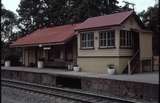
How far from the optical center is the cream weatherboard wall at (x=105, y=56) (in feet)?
63.4

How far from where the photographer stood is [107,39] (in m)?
19.9

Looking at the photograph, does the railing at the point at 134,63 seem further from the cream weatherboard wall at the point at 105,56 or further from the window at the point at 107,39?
the window at the point at 107,39

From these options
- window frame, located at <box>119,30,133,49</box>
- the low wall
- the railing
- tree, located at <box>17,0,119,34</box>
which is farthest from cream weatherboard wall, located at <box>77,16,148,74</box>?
tree, located at <box>17,0,119,34</box>

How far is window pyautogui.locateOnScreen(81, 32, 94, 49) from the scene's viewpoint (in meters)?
21.1

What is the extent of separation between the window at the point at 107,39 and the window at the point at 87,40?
0.93 metres

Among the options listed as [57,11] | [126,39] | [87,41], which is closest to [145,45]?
[126,39]

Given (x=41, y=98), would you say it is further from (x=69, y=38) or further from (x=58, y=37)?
(x=58, y=37)

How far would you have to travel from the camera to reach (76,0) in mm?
37281

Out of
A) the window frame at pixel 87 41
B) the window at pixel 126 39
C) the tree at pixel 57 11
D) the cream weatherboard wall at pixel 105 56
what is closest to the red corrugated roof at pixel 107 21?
the cream weatherboard wall at pixel 105 56

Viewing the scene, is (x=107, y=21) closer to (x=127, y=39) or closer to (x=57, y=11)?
(x=127, y=39)

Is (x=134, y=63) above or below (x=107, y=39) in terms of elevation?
below

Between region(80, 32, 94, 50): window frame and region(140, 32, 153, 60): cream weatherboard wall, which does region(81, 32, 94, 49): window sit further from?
region(140, 32, 153, 60): cream weatherboard wall

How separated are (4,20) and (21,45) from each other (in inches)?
716

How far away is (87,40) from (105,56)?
2.22 metres
